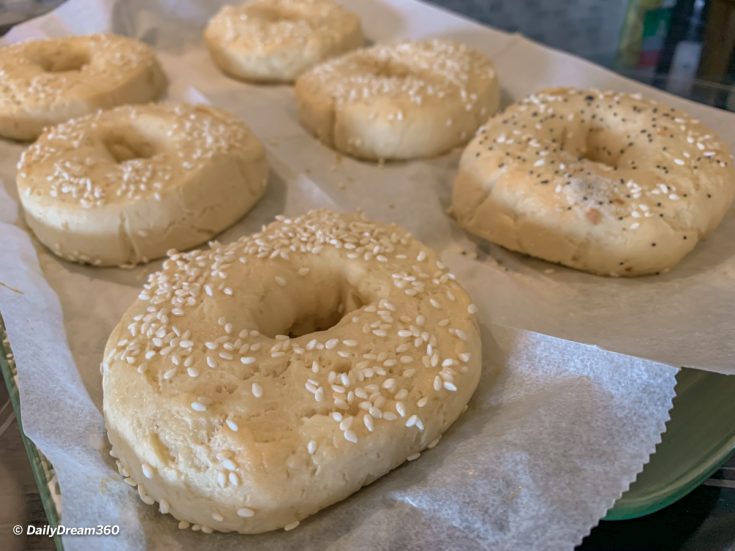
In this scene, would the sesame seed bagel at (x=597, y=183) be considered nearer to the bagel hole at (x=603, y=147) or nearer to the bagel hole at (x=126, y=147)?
the bagel hole at (x=603, y=147)

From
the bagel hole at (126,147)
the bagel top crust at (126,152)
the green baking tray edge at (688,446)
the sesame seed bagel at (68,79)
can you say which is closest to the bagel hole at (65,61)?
the sesame seed bagel at (68,79)

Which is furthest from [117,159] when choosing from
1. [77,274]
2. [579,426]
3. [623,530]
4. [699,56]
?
[699,56]

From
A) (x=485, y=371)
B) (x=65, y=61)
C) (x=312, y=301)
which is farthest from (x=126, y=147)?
(x=485, y=371)

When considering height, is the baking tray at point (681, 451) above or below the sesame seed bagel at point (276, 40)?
below

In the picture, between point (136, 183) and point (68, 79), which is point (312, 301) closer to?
point (136, 183)

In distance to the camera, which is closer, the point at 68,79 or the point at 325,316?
the point at 325,316

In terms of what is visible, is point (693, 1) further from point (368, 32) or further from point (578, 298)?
point (578, 298)
